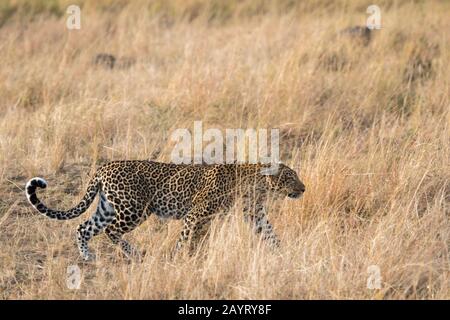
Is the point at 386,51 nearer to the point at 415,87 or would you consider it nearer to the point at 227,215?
the point at 415,87

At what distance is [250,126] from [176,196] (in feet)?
7.98

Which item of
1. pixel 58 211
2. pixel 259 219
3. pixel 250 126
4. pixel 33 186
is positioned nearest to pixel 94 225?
pixel 58 211

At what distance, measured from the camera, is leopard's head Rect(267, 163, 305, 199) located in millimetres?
6699

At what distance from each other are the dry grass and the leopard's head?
0.49 ft

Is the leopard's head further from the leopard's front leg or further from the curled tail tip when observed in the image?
the curled tail tip

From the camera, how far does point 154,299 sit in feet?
17.4

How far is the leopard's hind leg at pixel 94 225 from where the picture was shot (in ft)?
21.1

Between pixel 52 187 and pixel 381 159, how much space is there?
9.26ft

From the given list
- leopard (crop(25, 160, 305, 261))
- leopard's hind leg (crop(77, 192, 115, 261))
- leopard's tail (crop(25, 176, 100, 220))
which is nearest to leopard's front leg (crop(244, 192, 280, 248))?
leopard (crop(25, 160, 305, 261))

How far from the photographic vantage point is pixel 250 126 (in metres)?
8.90

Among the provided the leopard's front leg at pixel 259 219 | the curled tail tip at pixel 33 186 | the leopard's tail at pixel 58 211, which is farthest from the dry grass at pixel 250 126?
the curled tail tip at pixel 33 186

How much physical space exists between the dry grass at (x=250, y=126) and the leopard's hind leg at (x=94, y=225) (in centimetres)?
17

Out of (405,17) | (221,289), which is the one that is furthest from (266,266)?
(405,17)

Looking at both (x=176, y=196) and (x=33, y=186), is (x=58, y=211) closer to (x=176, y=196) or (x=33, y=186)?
(x=33, y=186)
